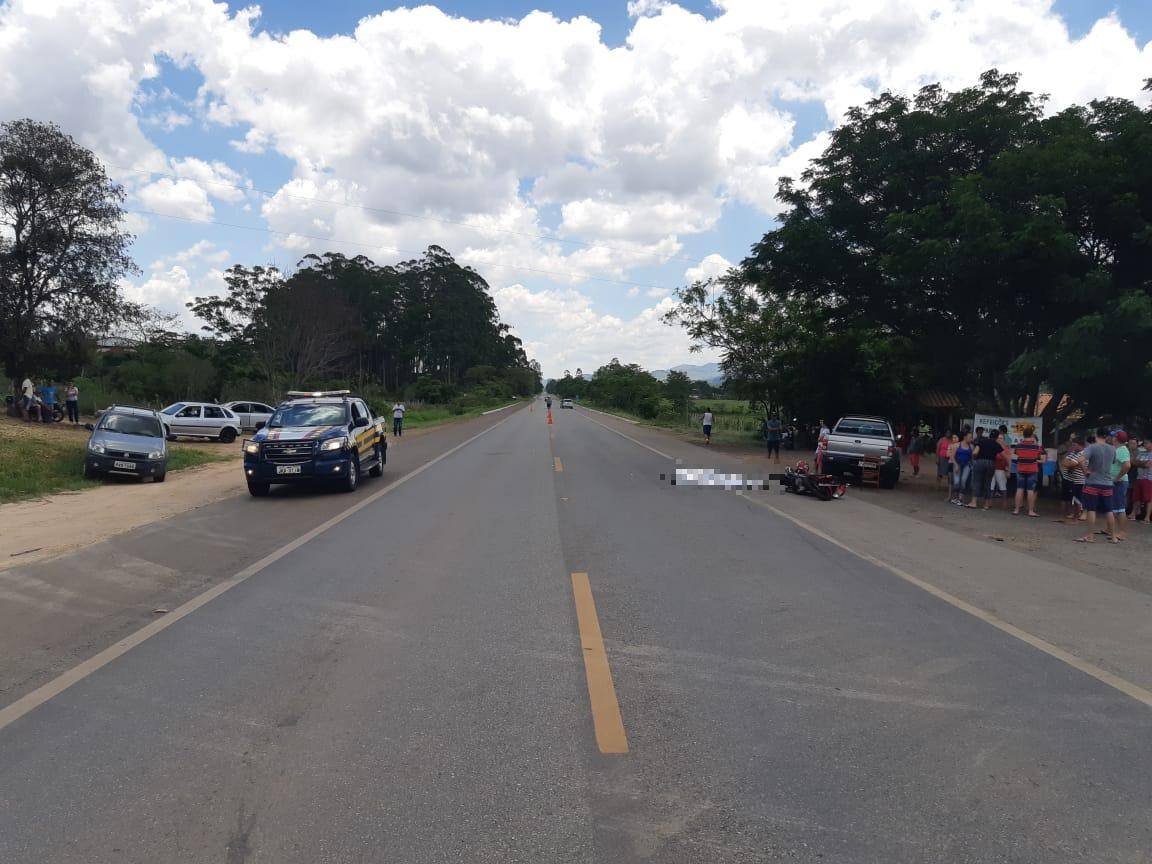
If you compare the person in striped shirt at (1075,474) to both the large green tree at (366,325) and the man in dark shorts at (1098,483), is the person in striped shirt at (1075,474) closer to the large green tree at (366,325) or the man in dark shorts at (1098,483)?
the man in dark shorts at (1098,483)

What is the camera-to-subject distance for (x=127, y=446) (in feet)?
58.3

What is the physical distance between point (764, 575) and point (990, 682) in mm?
3277

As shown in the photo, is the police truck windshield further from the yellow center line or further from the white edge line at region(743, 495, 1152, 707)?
the white edge line at region(743, 495, 1152, 707)

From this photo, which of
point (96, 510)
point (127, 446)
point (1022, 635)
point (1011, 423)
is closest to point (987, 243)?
point (1011, 423)

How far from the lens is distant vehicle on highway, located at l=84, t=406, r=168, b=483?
1750 cm

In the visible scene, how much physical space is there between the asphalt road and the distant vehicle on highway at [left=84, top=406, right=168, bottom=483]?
11.6 m

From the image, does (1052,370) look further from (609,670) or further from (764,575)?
(609,670)

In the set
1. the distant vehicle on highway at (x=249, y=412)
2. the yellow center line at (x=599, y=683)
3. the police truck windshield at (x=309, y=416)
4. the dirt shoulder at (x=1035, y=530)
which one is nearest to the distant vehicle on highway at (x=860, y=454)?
the dirt shoulder at (x=1035, y=530)

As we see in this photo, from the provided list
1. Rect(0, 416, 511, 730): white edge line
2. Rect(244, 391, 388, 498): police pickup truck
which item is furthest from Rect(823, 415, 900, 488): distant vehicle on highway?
Rect(0, 416, 511, 730): white edge line

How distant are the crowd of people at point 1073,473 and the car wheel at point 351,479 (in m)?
11.8

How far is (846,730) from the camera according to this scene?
447 centimetres

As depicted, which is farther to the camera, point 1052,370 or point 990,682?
point 1052,370

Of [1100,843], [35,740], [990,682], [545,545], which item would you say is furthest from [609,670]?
[545,545]

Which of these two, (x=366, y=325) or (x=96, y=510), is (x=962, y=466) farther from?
(x=366, y=325)
